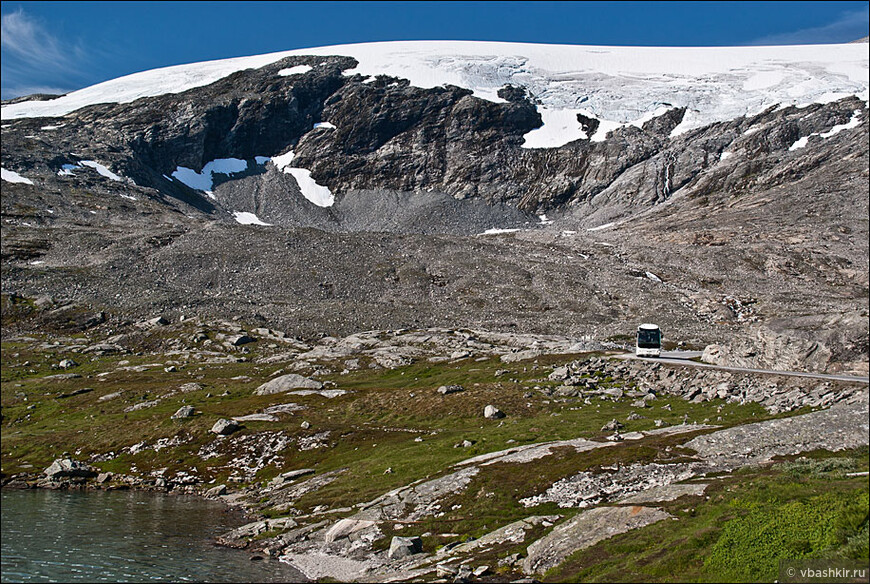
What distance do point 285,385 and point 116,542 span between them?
47140 millimetres

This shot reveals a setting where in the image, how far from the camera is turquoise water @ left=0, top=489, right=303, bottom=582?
32.4 m

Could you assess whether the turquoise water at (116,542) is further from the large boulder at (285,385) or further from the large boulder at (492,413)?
the large boulder at (285,385)

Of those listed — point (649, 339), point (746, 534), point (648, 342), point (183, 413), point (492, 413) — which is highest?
point (649, 339)

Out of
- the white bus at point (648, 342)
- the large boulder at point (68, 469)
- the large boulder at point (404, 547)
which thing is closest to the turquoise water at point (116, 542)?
the large boulder at point (68, 469)

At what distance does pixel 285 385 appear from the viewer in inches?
3378

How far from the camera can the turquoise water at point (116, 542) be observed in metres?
32.4

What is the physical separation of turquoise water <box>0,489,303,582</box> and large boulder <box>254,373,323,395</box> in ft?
106

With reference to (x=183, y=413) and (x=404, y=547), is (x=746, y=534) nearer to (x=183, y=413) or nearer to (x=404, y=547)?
(x=404, y=547)

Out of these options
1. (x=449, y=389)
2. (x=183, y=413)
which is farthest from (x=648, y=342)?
(x=183, y=413)

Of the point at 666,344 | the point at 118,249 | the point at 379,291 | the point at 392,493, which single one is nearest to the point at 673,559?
the point at 392,493

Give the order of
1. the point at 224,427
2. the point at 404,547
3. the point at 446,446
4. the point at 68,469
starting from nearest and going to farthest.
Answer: the point at 404,547, the point at 446,446, the point at 68,469, the point at 224,427

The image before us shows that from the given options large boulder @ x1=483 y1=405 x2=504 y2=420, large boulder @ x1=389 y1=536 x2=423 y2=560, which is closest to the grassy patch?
large boulder @ x1=389 y1=536 x2=423 y2=560

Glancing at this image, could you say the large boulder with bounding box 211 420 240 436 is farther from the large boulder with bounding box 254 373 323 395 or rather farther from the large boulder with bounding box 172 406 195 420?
the large boulder with bounding box 254 373 323 395

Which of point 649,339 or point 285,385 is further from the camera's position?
point 285,385
